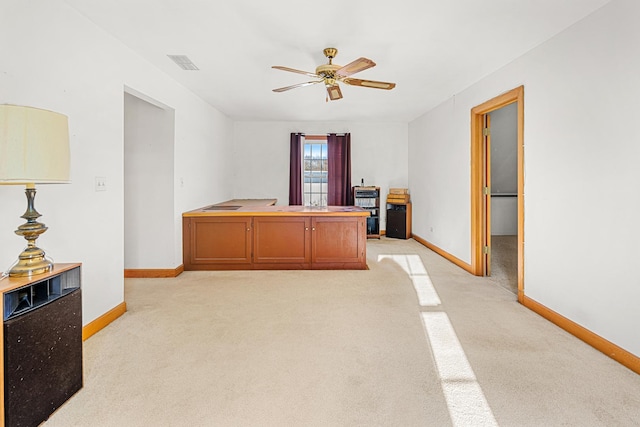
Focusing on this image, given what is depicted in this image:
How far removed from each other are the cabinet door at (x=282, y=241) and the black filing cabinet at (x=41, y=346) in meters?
2.69

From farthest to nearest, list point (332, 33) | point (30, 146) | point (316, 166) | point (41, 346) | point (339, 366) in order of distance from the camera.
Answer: point (316, 166), point (332, 33), point (339, 366), point (41, 346), point (30, 146)

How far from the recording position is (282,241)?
14.9 ft

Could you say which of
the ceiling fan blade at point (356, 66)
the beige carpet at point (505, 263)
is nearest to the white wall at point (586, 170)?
the beige carpet at point (505, 263)

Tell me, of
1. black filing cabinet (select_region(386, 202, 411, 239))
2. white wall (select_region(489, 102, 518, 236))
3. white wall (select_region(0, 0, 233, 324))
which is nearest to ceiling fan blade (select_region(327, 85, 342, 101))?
white wall (select_region(0, 0, 233, 324))

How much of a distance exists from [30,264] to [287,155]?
5.75 meters

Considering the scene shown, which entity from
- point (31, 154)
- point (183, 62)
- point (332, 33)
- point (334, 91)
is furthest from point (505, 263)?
point (31, 154)

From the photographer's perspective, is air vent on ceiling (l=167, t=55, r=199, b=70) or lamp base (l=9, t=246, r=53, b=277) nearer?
lamp base (l=9, t=246, r=53, b=277)

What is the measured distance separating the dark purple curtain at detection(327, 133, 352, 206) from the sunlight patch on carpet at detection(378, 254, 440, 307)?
84.7 inches

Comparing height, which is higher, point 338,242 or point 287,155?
point 287,155

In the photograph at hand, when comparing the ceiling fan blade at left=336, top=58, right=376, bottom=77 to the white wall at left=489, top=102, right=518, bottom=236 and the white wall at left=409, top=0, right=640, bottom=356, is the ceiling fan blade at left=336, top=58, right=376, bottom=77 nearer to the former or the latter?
the white wall at left=409, top=0, right=640, bottom=356

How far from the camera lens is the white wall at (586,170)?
7.11ft

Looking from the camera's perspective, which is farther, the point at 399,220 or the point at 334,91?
the point at 399,220

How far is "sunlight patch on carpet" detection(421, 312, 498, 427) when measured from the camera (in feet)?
5.47

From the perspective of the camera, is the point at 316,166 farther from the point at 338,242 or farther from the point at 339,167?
the point at 338,242
